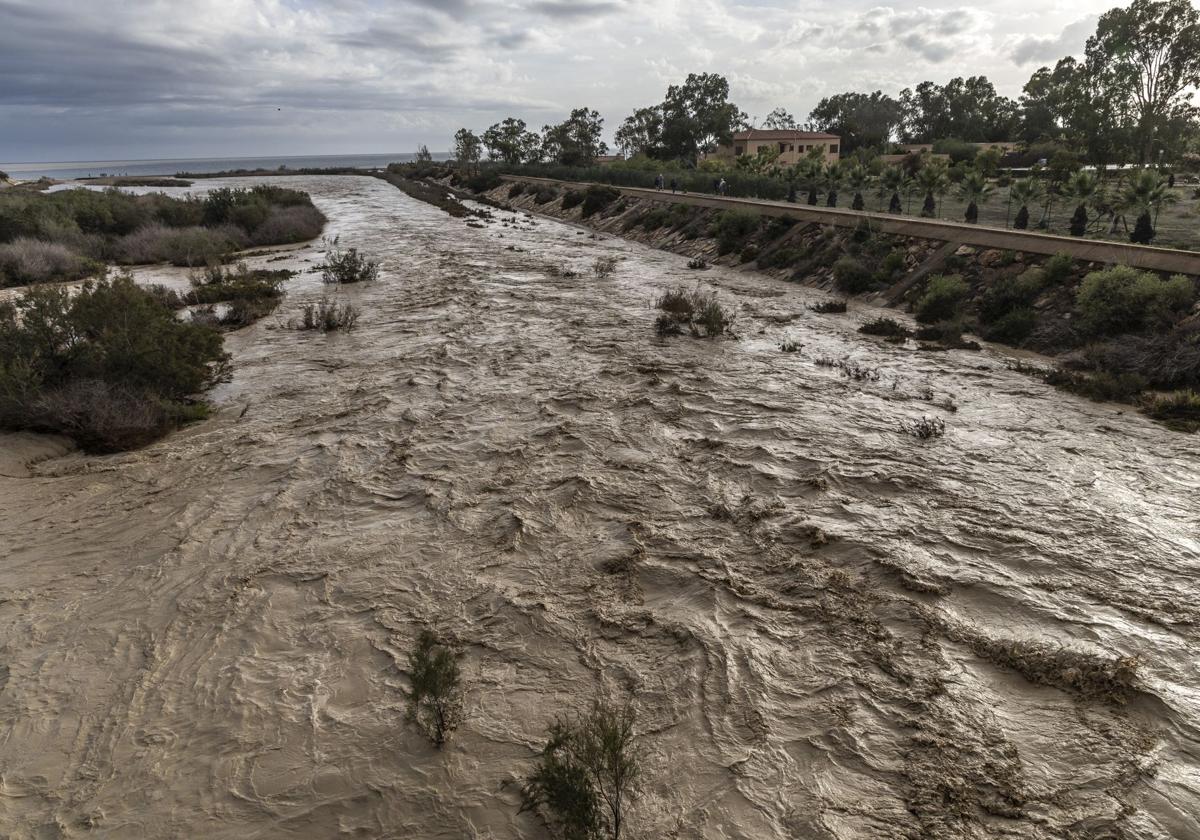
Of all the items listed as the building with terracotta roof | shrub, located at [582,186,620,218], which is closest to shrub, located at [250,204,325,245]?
shrub, located at [582,186,620,218]

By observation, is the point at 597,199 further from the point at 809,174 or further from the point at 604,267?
the point at 604,267

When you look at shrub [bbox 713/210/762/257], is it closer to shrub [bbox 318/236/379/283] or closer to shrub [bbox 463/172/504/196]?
shrub [bbox 318/236/379/283]

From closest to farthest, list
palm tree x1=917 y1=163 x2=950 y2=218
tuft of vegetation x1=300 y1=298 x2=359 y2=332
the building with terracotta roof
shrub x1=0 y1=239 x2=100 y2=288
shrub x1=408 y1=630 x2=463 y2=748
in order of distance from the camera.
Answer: shrub x1=408 y1=630 x2=463 y2=748, tuft of vegetation x1=300 y1=298 x2=359 y2=332, shrub x1=0 y1=239 x2=100 y2=288, palm tree x1=917 y1=163 x2=950 y2=218, the building with terracotta roof

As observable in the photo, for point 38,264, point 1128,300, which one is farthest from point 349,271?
point 1128,300

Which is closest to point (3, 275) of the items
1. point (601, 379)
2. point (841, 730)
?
point (601, 379)

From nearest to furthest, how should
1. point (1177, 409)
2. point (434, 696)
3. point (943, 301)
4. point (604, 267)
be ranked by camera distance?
point (434, 696) → point (1177, 409) → point (943, 301) → point (604, 267)

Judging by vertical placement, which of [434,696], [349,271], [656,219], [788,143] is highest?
[788,143]
